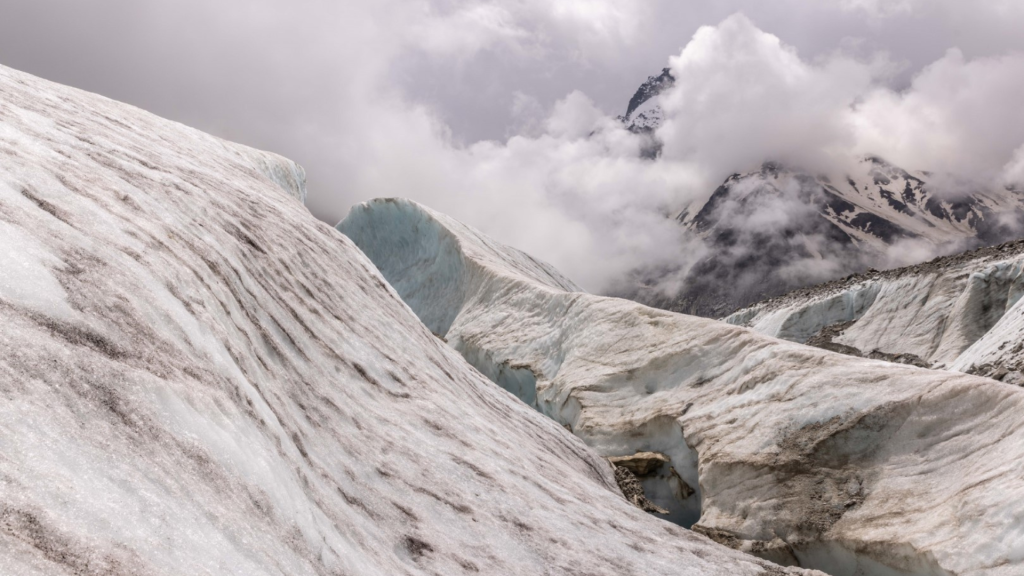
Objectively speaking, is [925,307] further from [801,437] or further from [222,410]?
[222,410]

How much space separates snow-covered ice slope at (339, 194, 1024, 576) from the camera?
772 centimetres

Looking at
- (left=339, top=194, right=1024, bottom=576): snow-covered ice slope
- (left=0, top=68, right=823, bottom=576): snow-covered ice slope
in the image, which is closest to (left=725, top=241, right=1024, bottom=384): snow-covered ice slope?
(left=339, top=194, right=1024, bottom=576): snow-covered ice slope

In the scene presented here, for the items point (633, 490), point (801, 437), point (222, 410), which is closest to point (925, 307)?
point (801, 437)

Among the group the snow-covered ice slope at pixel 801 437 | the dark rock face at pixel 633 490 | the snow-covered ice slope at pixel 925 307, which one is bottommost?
the dark rock face at pixel 633 490

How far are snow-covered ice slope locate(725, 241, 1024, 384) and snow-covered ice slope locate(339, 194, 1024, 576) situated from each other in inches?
267

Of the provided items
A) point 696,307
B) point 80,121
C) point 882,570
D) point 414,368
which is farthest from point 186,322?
point 696,307

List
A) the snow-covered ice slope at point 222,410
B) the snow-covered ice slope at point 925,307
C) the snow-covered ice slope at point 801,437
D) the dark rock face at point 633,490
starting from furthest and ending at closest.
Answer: the snow-covered ice slope at point 925,307, the dark rock face at point 633,490, the snow-covered ice slope at point 801,437, the snow-covered ice slope at point 222,410

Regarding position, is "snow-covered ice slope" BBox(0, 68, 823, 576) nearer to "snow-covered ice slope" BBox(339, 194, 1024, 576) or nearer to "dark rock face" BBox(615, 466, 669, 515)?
"dark rock face" BBox(615, 466, 669, 515)

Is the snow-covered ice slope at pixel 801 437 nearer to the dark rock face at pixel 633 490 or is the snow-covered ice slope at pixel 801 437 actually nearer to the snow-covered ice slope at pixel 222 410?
the dark rock face at pixel 633 490

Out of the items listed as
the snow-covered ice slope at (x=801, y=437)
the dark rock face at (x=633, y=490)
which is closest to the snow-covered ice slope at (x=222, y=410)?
the dark rock face at (x=633, y=490)

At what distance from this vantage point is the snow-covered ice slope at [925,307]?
75.8 ft

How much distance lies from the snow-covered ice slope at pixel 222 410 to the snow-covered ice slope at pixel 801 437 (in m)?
1.76

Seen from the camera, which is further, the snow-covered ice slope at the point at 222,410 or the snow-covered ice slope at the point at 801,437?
the snow-covered ice slope at the point at 801,437

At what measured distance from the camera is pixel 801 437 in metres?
10.2
